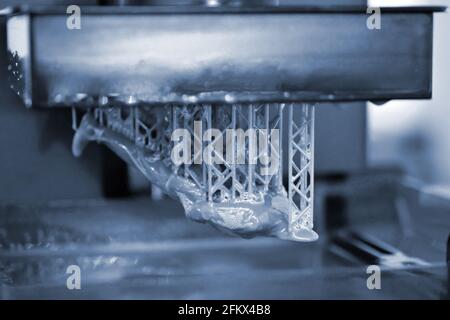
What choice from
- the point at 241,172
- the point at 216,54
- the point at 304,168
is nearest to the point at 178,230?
the point at 241,172

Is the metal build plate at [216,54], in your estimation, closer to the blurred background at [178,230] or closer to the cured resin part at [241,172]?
the cured resin part at [241,172]

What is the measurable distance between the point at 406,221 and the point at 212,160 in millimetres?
1079

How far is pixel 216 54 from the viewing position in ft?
5.15

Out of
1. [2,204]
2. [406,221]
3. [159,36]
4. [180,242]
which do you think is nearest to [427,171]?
[406,221]

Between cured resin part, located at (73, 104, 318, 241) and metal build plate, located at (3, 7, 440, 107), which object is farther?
cured resin part, located at (73, 104, 318, 241)

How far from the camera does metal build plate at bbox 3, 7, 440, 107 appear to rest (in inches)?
60.5

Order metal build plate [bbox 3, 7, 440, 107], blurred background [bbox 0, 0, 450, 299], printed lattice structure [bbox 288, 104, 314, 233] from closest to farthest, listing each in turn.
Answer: metal build plate [bbox 3, 7, 440, 107]
printed lattice structure [bbox 288, 104, 314, 233]
blurred background [bbox 0, 0, 450, 299]

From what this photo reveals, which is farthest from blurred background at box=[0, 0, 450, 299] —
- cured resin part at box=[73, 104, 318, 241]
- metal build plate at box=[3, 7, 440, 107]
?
metal build plate at box=[3, 7, 440, 107]

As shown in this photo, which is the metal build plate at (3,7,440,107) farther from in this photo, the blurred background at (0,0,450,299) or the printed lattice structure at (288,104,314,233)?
the blurred background at (0,0,450,299)

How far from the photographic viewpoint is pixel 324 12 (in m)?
1.59

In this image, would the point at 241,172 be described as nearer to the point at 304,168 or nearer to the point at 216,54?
the point at 304,168

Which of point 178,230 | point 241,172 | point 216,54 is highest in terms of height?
point 216,54
